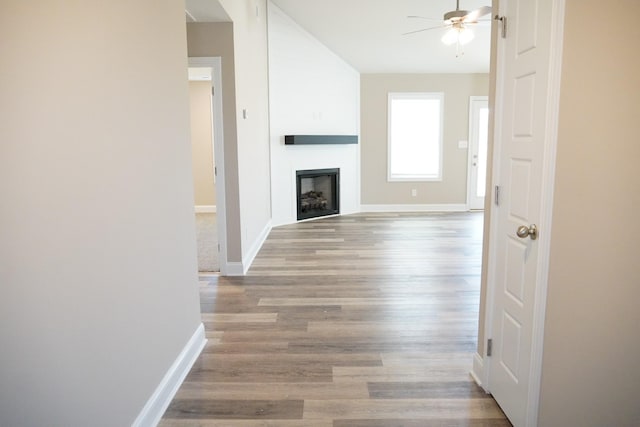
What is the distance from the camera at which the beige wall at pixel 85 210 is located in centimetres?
123

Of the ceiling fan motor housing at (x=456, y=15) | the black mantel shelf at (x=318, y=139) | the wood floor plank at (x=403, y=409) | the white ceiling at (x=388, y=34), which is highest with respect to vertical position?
the white ceiling at (x=388, y=34)

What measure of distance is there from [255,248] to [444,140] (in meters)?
4.70

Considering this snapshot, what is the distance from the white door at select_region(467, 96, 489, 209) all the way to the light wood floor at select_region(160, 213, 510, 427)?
347 cm

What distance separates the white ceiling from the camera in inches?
215

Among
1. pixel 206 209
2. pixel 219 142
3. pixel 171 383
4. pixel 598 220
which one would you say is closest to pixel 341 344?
pixel 171 383

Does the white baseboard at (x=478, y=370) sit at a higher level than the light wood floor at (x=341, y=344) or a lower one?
higher

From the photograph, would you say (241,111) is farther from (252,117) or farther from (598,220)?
(598,220)

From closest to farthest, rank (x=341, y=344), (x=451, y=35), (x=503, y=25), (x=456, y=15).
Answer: (x=503, y=25) < (x=341, y=344) < (x=456, y=15) < (x=451, y=35)

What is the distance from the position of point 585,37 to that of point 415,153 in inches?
274

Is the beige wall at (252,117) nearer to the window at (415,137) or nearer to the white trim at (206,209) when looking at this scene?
the white trim at (206,209)

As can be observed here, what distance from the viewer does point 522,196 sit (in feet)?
6.40

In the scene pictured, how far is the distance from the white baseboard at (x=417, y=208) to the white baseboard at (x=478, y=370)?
→ 601 cm

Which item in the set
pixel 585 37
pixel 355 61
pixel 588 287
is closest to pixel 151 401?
pixel 588 287

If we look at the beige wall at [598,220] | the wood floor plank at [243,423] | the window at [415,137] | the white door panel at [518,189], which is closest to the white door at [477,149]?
the window at [415,137]
